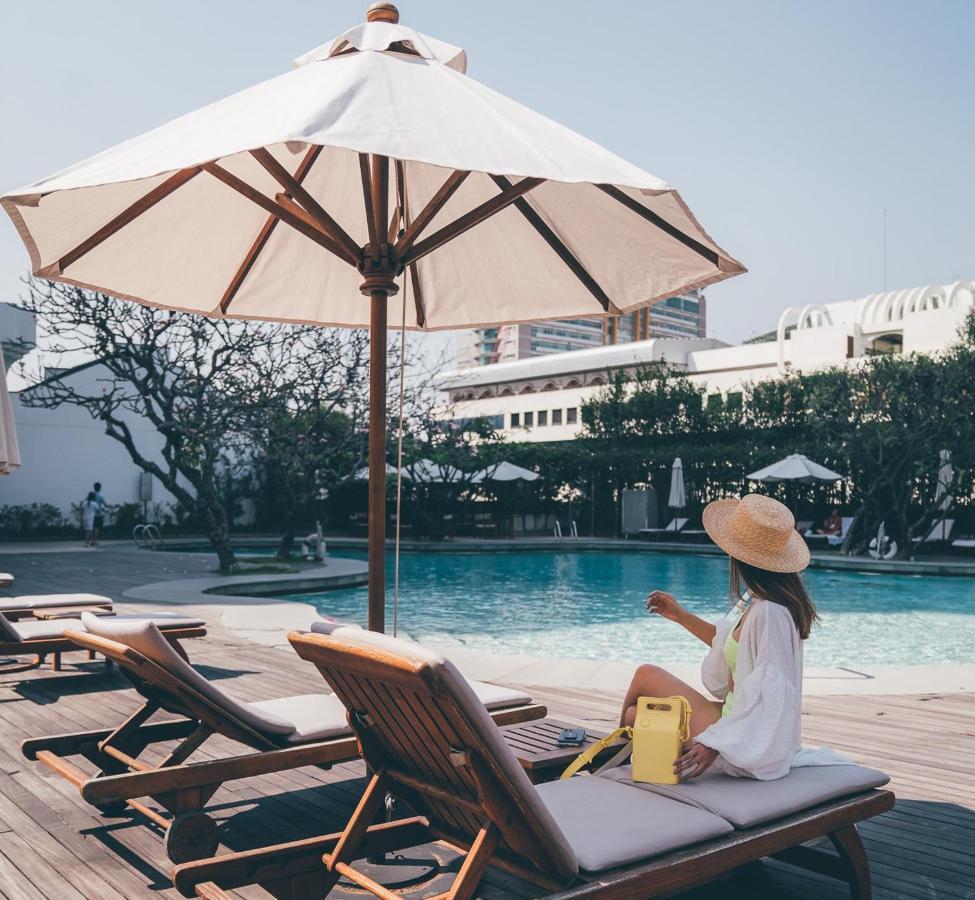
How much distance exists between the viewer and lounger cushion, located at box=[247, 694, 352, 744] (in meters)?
3.21

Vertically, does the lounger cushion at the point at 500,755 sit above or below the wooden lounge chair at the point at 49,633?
above

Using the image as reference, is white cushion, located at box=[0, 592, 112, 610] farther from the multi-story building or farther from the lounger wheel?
the multi-story building

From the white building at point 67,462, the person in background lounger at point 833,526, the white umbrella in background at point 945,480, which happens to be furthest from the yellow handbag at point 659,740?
the white building at point 67,462

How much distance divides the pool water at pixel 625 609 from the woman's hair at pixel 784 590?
3894 millimetres

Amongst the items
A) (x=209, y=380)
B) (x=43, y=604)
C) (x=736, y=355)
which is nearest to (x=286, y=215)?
(x=43, y=604)

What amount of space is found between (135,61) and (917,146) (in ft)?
41.5

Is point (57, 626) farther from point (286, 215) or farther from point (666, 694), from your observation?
point (666, 694)

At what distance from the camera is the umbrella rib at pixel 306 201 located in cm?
311

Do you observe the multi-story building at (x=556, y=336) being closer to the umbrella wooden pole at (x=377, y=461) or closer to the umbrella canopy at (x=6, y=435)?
the umbrella canopy at (x=6, y=435)

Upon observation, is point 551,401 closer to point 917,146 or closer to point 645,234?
point 917,146

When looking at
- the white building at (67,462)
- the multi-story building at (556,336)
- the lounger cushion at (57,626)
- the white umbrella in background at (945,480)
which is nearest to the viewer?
the lounger cushion at (57,626)

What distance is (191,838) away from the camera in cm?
295

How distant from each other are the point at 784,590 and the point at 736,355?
4949 centimetres

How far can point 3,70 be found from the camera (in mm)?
8156
